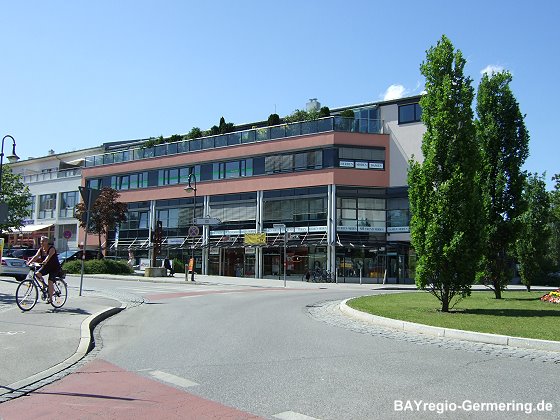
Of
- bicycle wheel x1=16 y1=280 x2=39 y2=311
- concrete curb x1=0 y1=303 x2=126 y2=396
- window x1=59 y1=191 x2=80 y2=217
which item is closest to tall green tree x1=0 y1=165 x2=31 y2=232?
window x1=59 y1=191 x2=80 y2=217

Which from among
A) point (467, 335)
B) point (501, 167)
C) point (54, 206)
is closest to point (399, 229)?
point (501, 167)

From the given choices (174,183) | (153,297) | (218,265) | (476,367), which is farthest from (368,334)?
(174,183)

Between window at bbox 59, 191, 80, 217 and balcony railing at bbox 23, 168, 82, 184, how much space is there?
2.28 m

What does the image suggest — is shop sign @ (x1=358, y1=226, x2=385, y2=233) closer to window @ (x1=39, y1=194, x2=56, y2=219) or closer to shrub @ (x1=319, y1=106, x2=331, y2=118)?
shrub @ (x1=319, y1=106, x2=331, y2=118)

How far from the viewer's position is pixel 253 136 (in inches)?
1855

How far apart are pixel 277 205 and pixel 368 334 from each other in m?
34.5

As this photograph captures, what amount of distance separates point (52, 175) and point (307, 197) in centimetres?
3740

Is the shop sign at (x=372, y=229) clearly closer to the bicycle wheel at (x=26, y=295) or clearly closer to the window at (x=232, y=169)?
the window at (x=232, y=169)

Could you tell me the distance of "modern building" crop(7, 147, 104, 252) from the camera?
61.1 m

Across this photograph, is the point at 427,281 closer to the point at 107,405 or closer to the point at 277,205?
the point at 107,405

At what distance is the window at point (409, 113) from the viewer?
1693 inches

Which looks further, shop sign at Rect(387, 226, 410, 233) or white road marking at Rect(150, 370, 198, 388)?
shop sign at Rect(387, 226, 410, 233)

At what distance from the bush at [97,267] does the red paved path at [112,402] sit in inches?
1223

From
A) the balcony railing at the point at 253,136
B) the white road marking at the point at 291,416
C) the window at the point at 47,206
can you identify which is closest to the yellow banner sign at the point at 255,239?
the balcony railing at the point at 253,136
